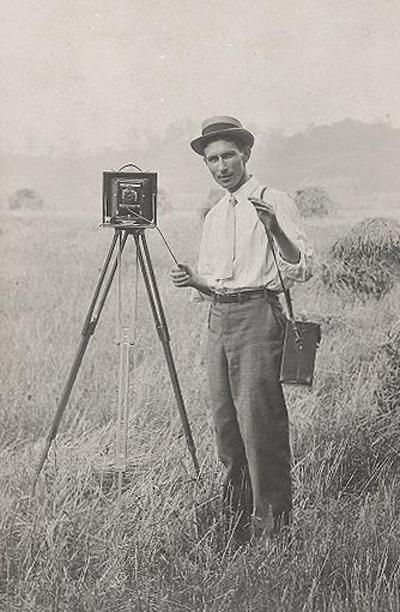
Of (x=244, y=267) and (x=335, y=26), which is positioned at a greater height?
(x=335, y=26)

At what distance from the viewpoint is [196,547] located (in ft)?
8.29

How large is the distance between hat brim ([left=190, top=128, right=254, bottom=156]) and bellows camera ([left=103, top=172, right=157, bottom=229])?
0.51 ft

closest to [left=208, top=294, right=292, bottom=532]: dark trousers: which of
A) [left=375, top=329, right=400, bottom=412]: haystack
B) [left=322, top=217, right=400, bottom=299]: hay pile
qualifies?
[left=322, top=217, right=400, bottom=299]: hay pile

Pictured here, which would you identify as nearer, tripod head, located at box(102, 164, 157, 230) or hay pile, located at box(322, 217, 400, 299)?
tripod head, located at box(102, 164, 157, 230)

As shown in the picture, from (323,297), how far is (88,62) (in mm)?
1032

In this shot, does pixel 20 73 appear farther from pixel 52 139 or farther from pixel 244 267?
pixel 244 267

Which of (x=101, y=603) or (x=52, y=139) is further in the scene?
(x=52, y=139)

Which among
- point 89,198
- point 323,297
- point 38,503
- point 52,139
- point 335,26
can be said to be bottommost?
point 38,503

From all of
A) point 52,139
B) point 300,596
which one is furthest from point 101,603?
point 52,139

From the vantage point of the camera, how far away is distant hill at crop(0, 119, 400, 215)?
260 cm

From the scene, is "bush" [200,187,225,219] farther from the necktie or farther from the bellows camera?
the bellows camera

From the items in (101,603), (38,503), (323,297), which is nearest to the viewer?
(101,603)

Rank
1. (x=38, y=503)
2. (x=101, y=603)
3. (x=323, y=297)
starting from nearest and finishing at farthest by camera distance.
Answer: (x=101, y=603) → (x=38, y=503) → (x=323, y=297)

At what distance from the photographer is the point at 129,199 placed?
2588 mm
